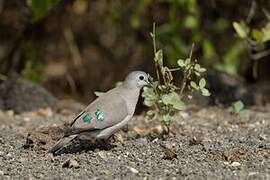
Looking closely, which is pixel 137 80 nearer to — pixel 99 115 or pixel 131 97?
pixel 131 97

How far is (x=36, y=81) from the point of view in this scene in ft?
28.1

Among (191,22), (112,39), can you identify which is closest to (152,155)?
(191,22)

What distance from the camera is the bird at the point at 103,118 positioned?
5.18m

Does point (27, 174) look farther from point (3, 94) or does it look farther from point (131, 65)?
point (131, 65)

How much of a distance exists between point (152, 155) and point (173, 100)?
49cm

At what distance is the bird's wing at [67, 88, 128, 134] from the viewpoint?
204 inches

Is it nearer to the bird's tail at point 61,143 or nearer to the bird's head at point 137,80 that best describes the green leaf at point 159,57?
the bird's head at point 137,80

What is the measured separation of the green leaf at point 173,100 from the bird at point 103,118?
263mm

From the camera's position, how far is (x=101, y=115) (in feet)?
17.2

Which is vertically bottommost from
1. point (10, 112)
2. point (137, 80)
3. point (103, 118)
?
point (10, 112)

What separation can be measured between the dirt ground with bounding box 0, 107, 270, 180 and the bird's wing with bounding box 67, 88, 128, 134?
0.20 metres

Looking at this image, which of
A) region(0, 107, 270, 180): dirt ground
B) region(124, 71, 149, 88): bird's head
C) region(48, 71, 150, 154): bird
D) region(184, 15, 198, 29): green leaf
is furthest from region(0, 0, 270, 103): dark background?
region(48, 71, 150, 154): bird

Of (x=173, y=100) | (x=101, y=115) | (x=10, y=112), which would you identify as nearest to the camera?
(x=101, y=115)

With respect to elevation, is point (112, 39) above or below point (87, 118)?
below
